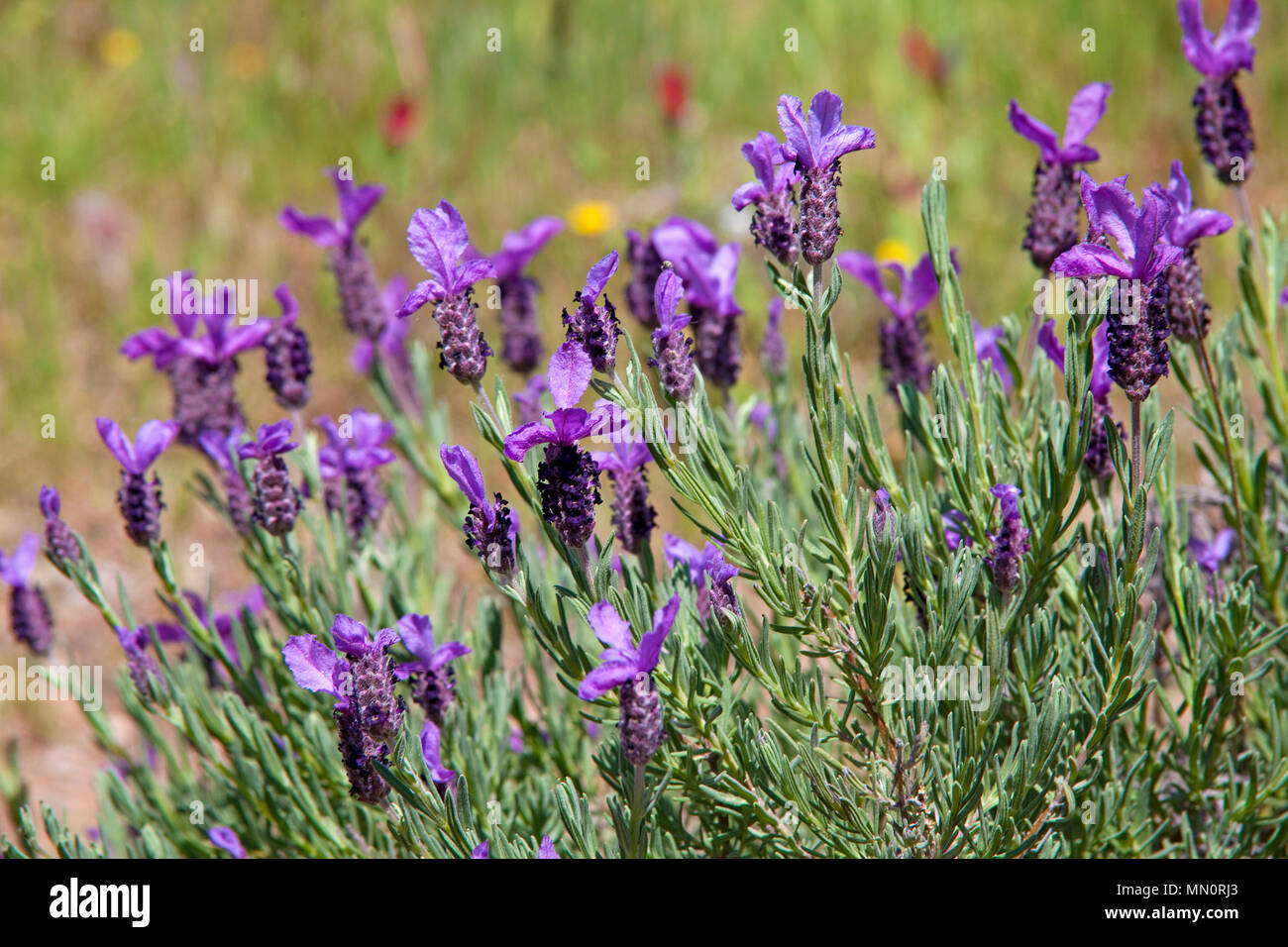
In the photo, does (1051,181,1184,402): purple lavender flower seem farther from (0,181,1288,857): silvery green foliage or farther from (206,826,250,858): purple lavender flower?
(206,826,250,858): purple lavender flower

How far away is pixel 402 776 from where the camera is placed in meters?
1.40

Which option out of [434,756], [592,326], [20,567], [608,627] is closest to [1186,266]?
[592,326]

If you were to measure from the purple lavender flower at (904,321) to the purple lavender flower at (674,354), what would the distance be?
25.5 inches

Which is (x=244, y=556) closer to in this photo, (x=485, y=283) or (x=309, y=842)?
(x=309, y=842)

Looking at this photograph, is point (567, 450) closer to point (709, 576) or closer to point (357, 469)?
point (709, 576)

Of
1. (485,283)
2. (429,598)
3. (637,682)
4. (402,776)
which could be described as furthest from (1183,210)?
(485,283)

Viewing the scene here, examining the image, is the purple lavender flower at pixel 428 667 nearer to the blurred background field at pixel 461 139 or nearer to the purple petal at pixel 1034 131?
the purple petal at pixel 1034 131

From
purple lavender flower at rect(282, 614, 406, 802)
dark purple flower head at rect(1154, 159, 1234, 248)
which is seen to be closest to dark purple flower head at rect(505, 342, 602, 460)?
purple lavender flower at rect(282, 614, 406, 802)

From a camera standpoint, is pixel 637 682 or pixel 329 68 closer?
pixel 637 682

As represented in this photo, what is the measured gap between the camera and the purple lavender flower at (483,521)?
4.26 ft

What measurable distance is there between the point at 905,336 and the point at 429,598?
1000 mm

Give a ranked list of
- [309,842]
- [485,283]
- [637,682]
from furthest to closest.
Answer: [485,283] < [309,842] < [637,682]

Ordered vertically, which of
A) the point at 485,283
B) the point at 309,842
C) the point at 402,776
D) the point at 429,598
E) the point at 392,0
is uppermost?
the point at 392,0

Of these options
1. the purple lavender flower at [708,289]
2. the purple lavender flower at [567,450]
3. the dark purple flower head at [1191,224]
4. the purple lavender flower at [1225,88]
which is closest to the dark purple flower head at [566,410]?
the purple lavender flower at [567,450]
